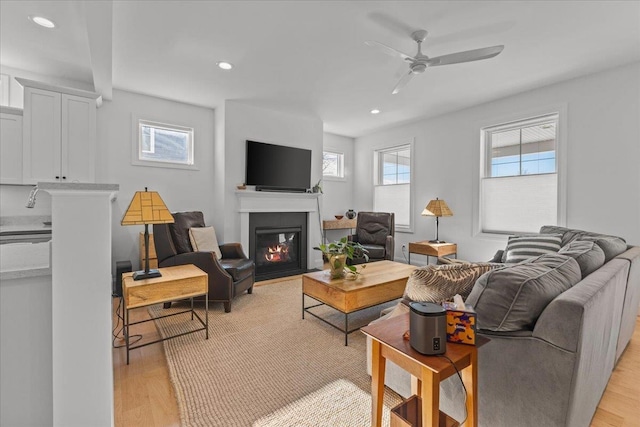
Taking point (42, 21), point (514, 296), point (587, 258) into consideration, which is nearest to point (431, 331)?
point (514, 296)

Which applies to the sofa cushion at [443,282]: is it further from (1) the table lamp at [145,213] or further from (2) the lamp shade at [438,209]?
(2) the lamp shade at [438,209]

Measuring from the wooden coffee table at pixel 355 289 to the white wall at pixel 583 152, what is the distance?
92.9 inches

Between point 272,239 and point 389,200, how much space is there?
2584mm

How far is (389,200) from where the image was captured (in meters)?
5.93

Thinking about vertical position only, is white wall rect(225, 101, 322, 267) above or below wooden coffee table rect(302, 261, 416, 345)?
above

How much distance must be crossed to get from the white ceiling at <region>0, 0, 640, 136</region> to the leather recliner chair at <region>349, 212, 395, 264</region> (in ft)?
6.42

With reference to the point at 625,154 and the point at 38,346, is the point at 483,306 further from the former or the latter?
the point at 625,154

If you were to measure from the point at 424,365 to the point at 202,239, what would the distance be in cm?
314

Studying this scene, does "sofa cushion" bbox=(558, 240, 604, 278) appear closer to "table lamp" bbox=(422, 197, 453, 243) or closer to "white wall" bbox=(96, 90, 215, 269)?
"table lamp" bbox=(422, 197, 453, 243)

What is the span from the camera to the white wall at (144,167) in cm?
385

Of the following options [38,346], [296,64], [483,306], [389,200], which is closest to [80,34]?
[296,64]

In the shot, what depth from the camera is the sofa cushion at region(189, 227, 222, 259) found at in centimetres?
344

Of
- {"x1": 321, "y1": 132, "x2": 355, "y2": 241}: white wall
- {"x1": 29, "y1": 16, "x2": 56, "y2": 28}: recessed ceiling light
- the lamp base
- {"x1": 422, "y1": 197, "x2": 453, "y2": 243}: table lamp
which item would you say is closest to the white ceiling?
{"x1": 29, "y1": 16, "x2": 56, "y2": 28}: recessed ceiling light

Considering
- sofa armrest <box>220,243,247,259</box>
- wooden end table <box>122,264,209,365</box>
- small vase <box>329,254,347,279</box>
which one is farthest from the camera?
sofa armrest <box>220,243,247,259</box>
